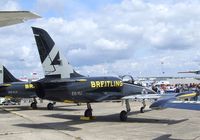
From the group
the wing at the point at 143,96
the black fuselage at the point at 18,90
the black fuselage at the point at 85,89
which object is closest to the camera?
the wing at the point at 143,96

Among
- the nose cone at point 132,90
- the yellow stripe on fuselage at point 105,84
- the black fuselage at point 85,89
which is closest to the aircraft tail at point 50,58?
the black fuselage at point 85,89

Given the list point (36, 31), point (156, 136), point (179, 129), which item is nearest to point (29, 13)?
point (156, 136)

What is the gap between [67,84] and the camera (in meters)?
18.6

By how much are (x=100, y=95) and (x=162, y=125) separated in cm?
403

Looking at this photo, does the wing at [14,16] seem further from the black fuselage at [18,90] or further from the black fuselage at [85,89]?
the black fuselage at [18,90]

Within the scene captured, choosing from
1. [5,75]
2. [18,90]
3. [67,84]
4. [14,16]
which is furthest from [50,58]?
[5,75]

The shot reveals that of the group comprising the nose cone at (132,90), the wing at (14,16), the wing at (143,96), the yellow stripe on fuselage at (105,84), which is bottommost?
the wing at (143,96)

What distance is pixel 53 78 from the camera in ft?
62.4

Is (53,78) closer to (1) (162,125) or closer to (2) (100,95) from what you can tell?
(2) (100,95)

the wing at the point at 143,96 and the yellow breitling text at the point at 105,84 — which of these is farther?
the yellow breitling text at the point at 105,84

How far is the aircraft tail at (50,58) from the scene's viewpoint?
19.2 metres

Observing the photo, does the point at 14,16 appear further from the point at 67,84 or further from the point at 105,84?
the point at 105,84

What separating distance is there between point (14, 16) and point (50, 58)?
40.4ft

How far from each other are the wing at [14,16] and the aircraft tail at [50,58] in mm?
11253
